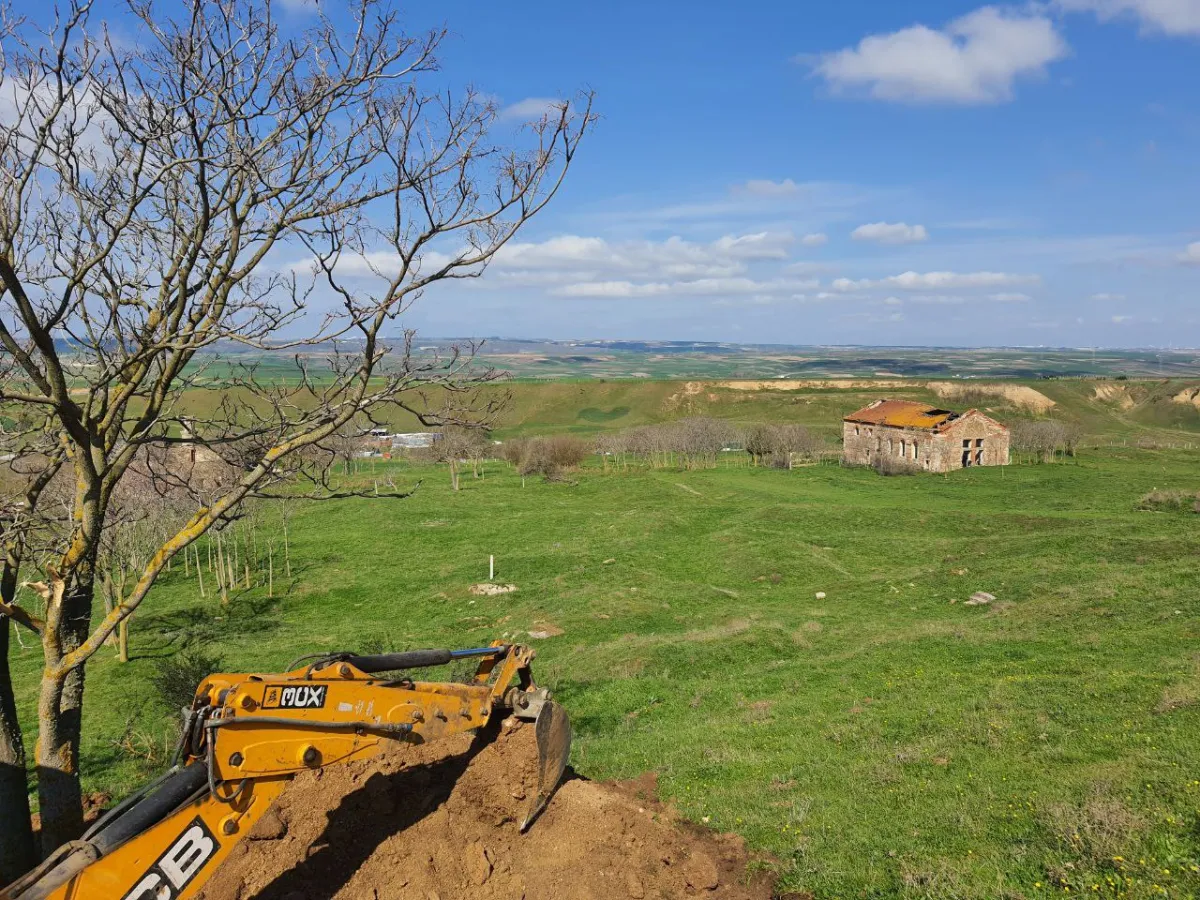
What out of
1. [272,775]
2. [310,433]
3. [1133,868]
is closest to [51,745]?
[272,775]

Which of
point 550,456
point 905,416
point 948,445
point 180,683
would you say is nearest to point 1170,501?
point 948,445

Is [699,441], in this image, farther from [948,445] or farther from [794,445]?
[948,445]

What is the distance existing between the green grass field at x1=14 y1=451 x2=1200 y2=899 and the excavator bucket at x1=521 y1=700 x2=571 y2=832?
2.21 meters

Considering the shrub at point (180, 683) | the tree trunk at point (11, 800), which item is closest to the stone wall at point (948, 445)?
the shrub at point (180, 683)

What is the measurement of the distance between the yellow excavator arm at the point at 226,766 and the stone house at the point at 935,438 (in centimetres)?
6063

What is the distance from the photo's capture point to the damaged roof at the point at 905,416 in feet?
200

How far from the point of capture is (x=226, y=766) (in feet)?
18.0

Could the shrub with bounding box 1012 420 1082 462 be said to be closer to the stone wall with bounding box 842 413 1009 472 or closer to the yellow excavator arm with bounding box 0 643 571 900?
the stone wall with bounding box 842 413 1009 472

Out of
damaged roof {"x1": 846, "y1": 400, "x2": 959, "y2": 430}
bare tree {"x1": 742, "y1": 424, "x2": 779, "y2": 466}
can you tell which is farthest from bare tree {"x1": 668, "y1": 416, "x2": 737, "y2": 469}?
damaged roof {"x1": 846, "y1": 400, "x2": 959, "y2": 430}

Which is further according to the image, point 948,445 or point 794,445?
point 794,445

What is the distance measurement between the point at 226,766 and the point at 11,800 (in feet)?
13.5

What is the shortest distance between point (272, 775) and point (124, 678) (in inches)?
719

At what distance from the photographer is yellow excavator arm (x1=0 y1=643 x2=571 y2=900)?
5.18 meters

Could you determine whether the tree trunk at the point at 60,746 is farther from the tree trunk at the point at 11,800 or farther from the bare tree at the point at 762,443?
the bare tree at the point at 762,443
